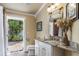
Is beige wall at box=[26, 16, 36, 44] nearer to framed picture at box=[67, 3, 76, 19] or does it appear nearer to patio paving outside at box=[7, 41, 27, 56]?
patio paving outside at box=[7, 41, 27, 56]

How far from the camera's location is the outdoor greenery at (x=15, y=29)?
2113 millimetres

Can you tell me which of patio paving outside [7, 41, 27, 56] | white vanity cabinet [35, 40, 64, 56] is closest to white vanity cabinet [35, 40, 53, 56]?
white vanity cabinet [35, 40, 64, 56]

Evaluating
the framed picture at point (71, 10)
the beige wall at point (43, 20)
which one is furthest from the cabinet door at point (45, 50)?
the framed picture at point (71, 10)

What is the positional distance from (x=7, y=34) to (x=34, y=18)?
427 mm

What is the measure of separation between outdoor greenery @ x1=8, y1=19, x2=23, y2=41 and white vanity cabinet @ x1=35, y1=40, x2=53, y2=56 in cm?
27

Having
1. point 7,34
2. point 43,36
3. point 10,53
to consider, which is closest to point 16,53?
point 10,53

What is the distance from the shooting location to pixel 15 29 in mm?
2123

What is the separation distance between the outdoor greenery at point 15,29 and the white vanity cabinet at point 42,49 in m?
0.27

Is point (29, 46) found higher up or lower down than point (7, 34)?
lower down

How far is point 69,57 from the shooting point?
2.10 m

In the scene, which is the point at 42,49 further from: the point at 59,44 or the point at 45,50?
the point at 59,44

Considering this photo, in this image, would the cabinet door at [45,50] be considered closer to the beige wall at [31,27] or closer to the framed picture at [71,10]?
the beige wall at [31,27]

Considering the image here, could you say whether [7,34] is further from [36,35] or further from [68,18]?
[68,18]

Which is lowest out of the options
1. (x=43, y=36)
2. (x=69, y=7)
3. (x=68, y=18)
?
(x=43, y=36)
